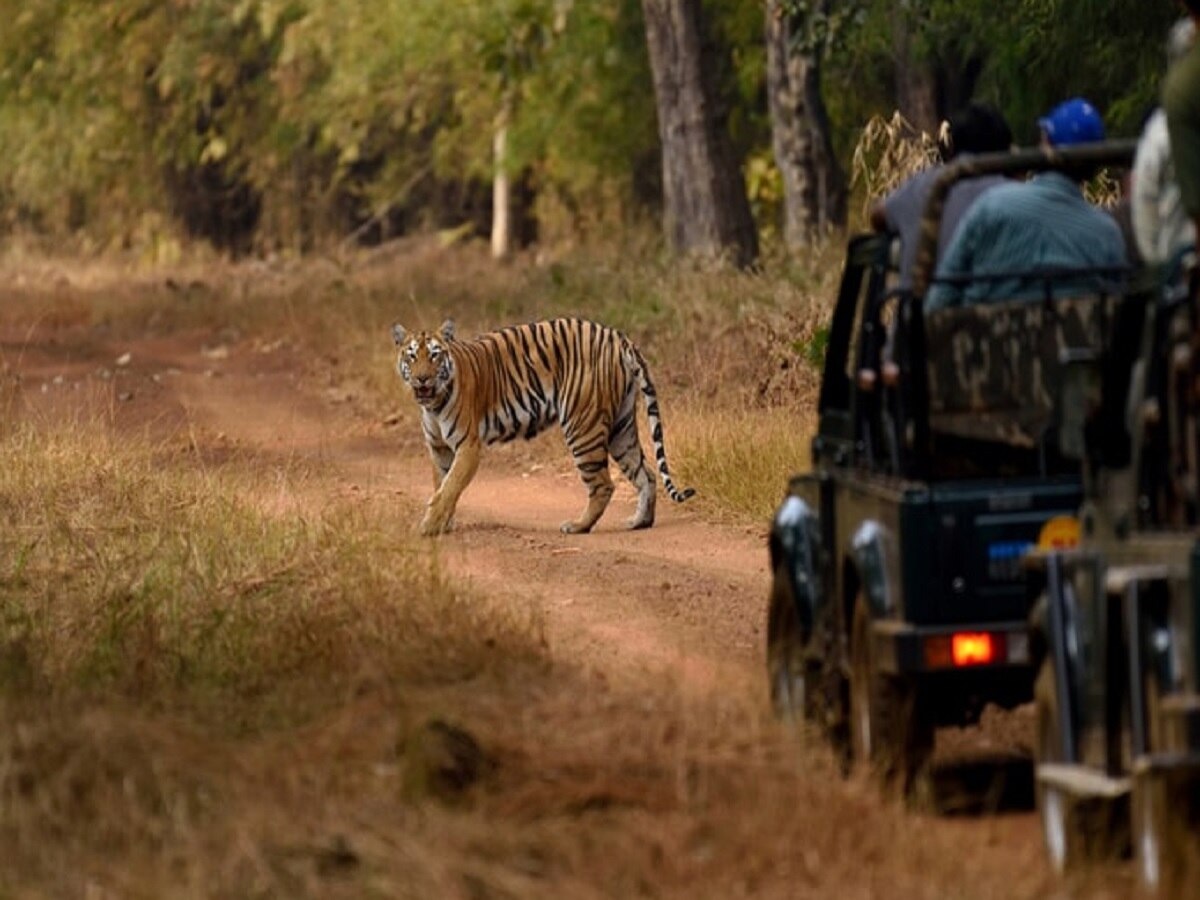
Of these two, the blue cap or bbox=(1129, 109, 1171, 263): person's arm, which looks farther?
the blue cap

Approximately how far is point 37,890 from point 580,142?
106ft

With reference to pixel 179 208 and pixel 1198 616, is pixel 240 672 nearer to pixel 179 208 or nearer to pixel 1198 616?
pixel 1198 616

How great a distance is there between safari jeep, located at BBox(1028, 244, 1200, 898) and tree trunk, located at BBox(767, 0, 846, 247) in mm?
20800

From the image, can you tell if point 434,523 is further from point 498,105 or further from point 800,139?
point 498,105

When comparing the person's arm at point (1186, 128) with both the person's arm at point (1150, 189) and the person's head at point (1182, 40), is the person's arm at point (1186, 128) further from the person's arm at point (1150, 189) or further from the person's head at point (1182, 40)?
the person's arm at point (1150, 189)

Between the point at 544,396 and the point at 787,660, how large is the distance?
7058mm

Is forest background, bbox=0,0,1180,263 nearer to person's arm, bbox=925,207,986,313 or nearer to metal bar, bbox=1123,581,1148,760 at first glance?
person's arm, bbox=925,207,986,313

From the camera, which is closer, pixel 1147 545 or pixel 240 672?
pixel 1147 545

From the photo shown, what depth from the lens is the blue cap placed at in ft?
27.8

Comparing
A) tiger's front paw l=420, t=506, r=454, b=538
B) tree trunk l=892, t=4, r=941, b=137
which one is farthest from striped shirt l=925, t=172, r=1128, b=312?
tree trunk l=892, t=4, r=941, b=137

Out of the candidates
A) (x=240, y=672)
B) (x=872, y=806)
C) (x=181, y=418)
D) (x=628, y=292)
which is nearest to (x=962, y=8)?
(x=628, y=292)

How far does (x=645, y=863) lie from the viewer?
666 cm

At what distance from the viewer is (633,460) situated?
50.9ft

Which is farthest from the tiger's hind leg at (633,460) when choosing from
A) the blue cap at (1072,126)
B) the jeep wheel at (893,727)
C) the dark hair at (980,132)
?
the jeep wheel at (893,727)
